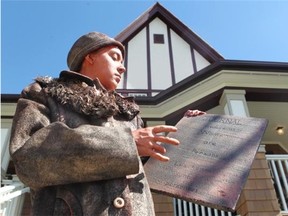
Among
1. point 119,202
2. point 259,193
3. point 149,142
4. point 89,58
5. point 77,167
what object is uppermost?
point 89,58

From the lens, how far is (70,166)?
1.11m

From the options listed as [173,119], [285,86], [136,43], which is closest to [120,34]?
[136,43]

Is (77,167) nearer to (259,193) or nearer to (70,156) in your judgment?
(70,156)

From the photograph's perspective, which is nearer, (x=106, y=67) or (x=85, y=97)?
(x=85, y=97)

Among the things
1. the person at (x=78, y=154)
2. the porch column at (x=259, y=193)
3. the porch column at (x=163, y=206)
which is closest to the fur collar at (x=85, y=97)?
the person at (x=78, y=154)

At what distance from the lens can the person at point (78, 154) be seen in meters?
1.11

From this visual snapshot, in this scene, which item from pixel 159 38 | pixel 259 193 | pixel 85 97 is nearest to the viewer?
pixel 85 97

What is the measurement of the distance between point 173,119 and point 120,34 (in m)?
5.30

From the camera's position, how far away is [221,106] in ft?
22.5

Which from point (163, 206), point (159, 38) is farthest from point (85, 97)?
point (159, 38)

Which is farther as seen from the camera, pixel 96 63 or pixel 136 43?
pixel 136 43

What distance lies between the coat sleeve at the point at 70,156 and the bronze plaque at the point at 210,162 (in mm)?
305

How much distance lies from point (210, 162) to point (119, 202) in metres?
0.53

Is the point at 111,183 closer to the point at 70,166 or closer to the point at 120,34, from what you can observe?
the point at 70,166
